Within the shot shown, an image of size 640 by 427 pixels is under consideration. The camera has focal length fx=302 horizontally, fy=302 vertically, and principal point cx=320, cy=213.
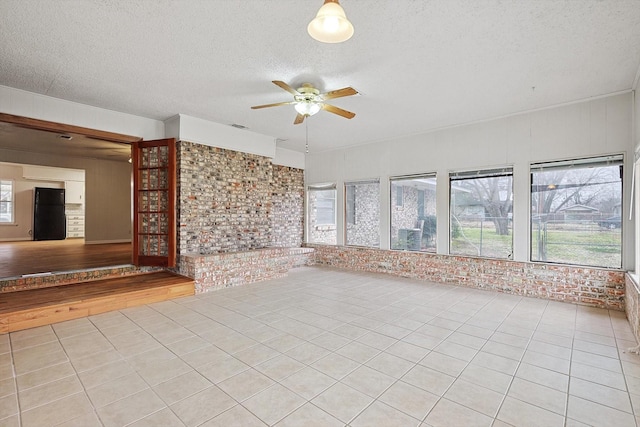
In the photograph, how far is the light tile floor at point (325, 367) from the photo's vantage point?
6.53 ft

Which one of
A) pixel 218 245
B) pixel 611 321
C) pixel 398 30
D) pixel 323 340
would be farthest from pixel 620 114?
pixel 218 245

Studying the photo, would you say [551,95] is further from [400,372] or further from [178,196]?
[178,196]

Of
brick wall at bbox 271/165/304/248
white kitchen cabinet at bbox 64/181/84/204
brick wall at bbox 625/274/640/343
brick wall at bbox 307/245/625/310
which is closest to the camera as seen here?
brick wall at bbox 625/274/640/343

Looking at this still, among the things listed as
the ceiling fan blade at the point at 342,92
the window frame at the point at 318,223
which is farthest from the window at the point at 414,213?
the ceiling fan blade at the point at 342,92

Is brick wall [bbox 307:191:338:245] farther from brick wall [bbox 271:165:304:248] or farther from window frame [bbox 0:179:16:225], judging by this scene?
window frame [bbox 0:179:16:225]

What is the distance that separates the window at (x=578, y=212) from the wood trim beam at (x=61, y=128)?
7.01 metres

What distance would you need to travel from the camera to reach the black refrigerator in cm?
1008

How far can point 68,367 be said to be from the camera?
2568 mm

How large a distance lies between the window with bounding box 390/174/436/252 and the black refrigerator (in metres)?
11.2

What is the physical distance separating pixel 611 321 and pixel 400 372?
10.6 feet

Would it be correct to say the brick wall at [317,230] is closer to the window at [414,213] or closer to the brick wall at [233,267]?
the brick wall at [233,267]

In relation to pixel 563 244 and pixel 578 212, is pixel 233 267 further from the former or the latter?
pixel 578 212

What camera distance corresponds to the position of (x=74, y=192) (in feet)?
35.5

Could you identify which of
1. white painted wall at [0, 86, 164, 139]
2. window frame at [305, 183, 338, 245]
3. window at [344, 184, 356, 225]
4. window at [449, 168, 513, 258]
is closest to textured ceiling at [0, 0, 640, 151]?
white painted wall at [0, 86, 164, 139]
